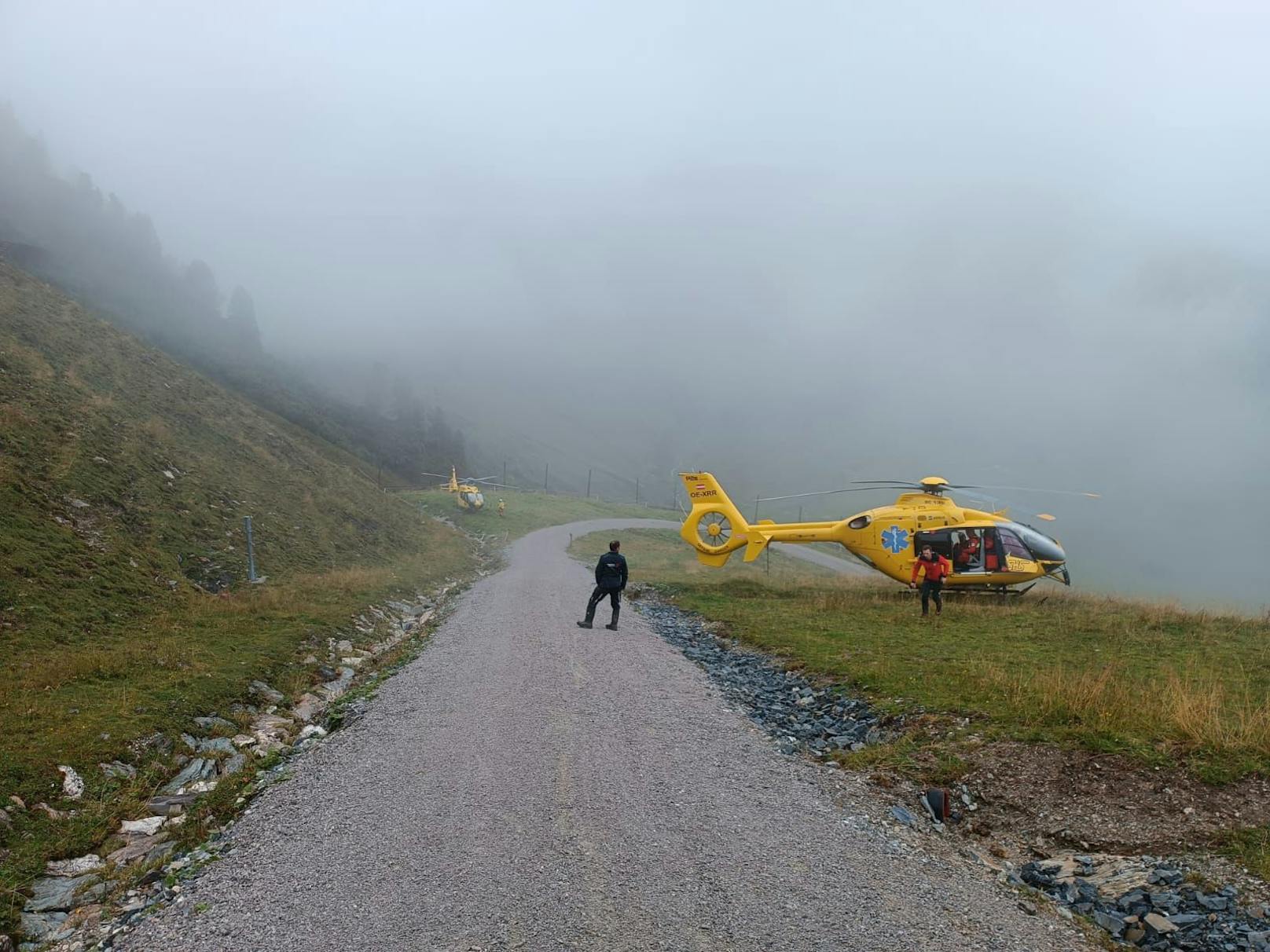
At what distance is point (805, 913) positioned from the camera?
16.8ft

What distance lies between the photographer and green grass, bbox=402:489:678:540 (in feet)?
226

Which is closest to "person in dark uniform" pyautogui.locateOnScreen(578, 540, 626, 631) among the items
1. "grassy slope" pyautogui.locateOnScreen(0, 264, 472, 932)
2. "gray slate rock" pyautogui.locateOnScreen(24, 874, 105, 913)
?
"grassy slope" pyautogui.locateOnScreen(0, 264, 472, 932)

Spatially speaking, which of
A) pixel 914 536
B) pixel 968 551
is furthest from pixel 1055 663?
pixel 914 536

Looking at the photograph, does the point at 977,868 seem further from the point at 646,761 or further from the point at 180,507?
the point at 180,507

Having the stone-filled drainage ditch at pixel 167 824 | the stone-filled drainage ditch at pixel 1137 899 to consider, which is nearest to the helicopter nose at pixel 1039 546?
the stone-filled drainage ditch at pixel 1137 899

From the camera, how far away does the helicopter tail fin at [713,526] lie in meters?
24.7

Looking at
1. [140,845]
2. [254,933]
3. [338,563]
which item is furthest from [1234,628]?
[338,563]

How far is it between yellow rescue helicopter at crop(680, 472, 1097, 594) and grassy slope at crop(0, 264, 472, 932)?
516 inches

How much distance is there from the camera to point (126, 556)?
58.0 ft

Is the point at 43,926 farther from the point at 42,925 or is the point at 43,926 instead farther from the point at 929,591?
the point at 929,591

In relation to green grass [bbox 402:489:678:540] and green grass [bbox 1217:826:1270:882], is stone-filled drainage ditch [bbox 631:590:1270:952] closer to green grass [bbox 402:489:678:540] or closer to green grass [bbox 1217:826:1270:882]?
green grass [bbox 1217:826:1270:882]

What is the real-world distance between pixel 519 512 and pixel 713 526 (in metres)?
59.7

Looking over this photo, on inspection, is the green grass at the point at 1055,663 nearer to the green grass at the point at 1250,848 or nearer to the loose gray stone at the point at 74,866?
the green grass at the point at 1250,848

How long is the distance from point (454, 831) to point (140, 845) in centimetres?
369
